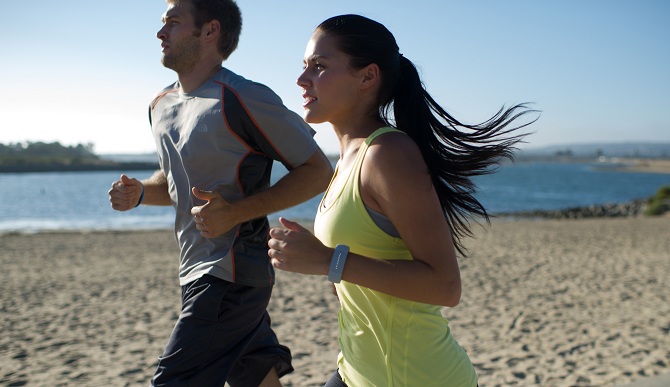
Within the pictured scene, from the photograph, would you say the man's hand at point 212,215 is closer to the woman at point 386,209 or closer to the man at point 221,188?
the man at point 221,188

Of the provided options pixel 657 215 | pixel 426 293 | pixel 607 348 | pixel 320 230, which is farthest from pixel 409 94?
pixel 657 215

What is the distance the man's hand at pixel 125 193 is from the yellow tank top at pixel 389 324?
1.41 m

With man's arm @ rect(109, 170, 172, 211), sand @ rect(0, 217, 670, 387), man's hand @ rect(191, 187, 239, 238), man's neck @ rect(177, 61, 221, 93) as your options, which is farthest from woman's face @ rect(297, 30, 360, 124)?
sand @ rect(0, 217, 670, 387)

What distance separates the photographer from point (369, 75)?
72.6 inches

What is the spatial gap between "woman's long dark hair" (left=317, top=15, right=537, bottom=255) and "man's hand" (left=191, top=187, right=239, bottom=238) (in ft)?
2.48

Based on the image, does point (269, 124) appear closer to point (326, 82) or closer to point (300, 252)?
point (326, 82)

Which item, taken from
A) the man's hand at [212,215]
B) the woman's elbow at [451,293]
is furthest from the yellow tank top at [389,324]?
the man's hand at [212,215]

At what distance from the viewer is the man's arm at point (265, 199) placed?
Answer: 2320 millimetres

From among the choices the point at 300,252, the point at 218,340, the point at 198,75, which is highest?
the point at 198,75

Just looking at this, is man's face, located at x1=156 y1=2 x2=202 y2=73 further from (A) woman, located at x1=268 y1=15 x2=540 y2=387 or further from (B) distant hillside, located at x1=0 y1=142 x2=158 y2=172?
(B) distant hillside, located at x1=0 y1=142 x2=158 y2=172

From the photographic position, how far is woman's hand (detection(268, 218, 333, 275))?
160 centimetres

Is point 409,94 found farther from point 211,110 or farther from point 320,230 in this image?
point 211,110

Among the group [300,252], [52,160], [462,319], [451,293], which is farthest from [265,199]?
[52,160]

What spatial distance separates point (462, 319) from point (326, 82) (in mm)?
5965
